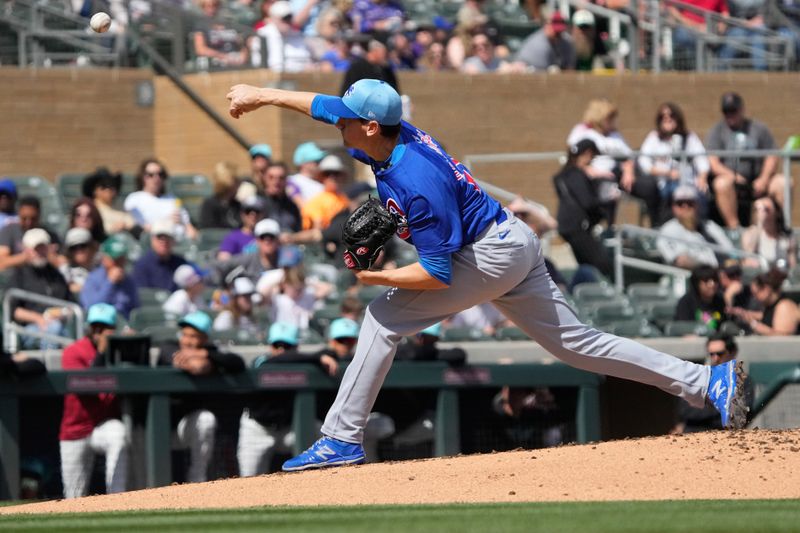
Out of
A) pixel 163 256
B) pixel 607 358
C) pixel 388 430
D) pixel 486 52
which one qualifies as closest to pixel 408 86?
pixel 486 52

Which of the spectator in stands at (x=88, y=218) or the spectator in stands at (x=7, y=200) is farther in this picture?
the spectator in stands at (x=7, y=200)

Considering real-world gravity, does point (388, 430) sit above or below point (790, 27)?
below

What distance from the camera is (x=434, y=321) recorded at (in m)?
6.93

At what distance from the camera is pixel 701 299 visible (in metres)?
12.4

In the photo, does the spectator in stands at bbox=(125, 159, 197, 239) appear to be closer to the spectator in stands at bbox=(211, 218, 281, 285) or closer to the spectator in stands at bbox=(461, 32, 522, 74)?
the spectator in stands at bbox=(211, 218, 281, 285)

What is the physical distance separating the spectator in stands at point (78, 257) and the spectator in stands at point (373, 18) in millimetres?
4863

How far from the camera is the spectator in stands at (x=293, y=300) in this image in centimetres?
1162

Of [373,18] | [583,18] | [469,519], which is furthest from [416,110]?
[469,519]

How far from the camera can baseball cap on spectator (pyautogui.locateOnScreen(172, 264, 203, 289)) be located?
11414 mm

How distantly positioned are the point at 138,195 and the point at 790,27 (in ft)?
30.4

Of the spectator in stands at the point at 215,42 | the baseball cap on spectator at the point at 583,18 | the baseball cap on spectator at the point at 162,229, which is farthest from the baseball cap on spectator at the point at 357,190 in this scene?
the baseball cap on spectator at the point at 583,18

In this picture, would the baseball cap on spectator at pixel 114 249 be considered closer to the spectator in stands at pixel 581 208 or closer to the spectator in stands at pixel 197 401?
the spectator in stands at pixel 197 401

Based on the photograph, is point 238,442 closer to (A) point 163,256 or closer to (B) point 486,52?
(A) point 163,256

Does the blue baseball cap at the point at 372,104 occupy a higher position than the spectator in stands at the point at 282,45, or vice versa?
the spectator in stands at the point at 282,45
